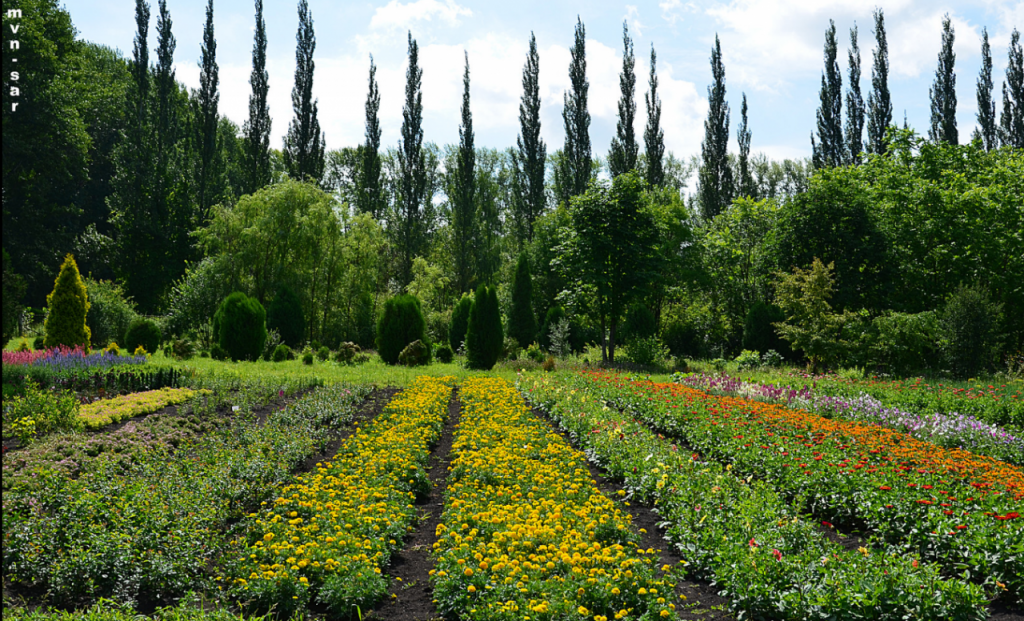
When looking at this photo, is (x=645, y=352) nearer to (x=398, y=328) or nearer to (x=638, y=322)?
(x=638, y=322)

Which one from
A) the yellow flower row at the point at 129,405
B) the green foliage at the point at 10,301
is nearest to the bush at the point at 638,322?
the yellow flower row at the point at 129,405

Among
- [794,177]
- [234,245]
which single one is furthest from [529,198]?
[794,177]

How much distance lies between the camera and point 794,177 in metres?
51.9

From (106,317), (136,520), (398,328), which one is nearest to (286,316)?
(398,328)

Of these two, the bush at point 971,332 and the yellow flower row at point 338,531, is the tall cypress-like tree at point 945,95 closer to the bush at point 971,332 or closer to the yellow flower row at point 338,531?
the bush at point 971,332

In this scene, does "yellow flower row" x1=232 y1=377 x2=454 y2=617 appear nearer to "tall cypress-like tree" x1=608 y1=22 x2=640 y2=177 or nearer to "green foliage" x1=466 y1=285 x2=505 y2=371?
"green foliage" x1=466 y1=285 x2=505 y2=371

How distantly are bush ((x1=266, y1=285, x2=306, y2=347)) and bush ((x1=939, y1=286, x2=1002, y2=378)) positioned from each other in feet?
76.8

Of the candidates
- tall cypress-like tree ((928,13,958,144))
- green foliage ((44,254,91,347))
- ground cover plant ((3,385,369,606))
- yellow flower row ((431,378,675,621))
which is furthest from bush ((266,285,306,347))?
tall cypress-like tree ((928,13,958,144))

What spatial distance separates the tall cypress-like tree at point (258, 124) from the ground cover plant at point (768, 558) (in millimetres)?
35241

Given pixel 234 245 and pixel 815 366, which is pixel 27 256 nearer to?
pixel 234 245

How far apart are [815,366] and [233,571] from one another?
18174 millimetres

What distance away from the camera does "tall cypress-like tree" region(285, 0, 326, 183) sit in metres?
36.4

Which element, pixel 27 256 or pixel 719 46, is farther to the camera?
pixel 719 46

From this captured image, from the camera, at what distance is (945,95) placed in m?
38.5
